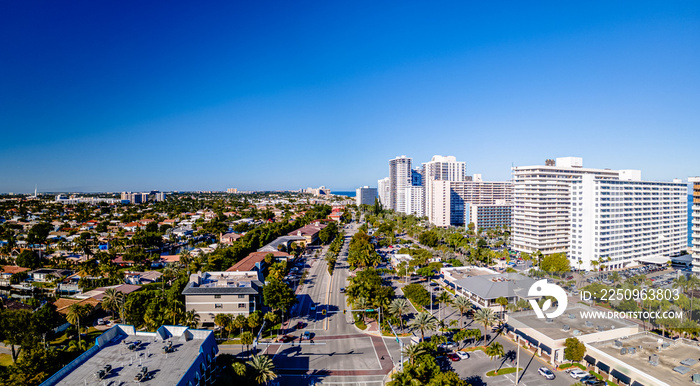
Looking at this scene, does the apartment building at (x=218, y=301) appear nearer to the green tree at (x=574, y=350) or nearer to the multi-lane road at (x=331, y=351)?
the multi-lane road at (x=331, y=351)

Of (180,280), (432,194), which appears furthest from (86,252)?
(432,194)

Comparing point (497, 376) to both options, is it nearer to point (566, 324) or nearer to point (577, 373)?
point (577, 373)

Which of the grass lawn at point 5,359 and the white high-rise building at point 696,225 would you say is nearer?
the grass lawn at point 5,359

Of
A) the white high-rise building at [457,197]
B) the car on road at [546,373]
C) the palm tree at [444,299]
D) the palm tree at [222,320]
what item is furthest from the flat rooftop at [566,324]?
the white high-rise building at [457,197]

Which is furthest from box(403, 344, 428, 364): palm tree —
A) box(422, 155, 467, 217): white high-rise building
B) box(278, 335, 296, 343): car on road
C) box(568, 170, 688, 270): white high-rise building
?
box(422, 155, 467, 217): white high-rise building

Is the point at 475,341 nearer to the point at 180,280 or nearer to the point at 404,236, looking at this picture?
the point at 180,280

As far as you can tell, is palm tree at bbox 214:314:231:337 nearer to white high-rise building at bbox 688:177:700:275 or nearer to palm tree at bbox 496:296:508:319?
palm tree at bbox 496:296:508:319
